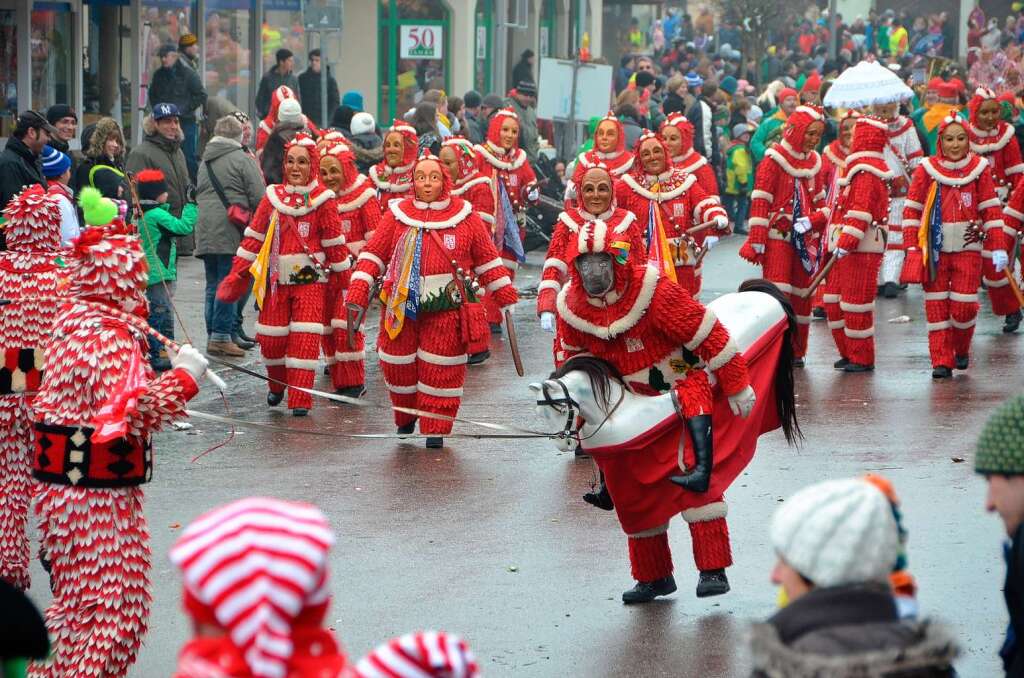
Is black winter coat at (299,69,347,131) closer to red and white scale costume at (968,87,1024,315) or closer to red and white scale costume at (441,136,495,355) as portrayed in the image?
red and white scale costume at (441,136,495,355)

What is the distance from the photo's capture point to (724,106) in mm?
24656

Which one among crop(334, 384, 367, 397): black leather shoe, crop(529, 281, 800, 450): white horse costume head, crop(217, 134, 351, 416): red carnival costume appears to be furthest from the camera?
crop(334, 384, 367, 397): black leather shoe

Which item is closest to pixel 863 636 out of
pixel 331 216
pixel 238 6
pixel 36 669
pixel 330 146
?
pixel 36 669

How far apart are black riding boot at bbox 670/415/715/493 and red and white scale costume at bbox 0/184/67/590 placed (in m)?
2.69

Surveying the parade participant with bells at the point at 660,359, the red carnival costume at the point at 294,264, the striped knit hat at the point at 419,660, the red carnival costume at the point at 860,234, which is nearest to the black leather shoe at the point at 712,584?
the parade participant with bells at the point at 660,359

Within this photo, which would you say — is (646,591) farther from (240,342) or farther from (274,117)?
(274,117)

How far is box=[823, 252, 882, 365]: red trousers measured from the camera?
1259 centimetres

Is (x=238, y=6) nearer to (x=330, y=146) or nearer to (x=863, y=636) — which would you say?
(x=330, y=146)

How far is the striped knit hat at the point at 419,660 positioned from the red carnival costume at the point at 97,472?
2684mm

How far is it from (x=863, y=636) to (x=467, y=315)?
7.11 m

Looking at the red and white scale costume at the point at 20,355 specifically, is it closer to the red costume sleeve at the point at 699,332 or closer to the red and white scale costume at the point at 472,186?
the red costume sleeve at the point at 699,332

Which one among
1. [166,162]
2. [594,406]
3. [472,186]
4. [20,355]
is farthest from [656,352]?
[472,186]

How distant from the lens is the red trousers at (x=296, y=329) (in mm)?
11281

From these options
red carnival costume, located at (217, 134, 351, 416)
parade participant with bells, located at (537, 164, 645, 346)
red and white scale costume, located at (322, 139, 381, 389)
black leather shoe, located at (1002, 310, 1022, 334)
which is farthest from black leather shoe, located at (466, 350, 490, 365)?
black leather shoe, located at (1002, 310, 1022, 334)
